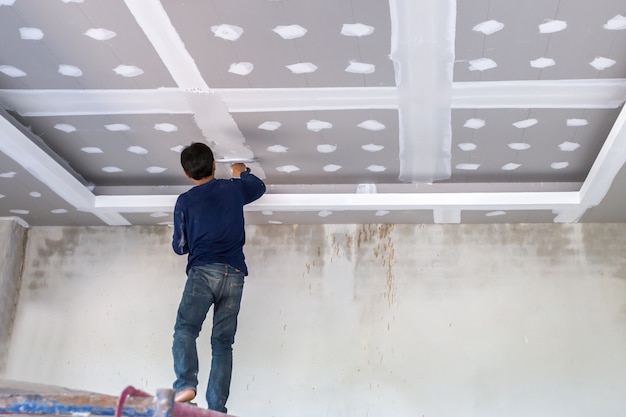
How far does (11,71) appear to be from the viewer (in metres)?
3.70

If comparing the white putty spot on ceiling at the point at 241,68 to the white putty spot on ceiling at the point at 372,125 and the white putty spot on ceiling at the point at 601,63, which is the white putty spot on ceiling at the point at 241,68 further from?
the white putty spot on ceiling at the point at 601,63

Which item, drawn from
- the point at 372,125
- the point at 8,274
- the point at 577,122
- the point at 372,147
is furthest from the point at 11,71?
the point at 577,122

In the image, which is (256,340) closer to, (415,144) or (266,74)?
(415,144)

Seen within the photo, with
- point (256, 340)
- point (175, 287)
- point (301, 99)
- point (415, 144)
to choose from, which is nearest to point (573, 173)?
point (415, 144)

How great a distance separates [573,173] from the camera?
180 inches

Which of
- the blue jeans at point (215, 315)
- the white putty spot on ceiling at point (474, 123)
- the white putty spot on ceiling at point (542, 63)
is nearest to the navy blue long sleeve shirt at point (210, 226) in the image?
the blue jeans at point (215, 315)

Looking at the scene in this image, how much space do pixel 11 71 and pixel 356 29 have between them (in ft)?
5.46

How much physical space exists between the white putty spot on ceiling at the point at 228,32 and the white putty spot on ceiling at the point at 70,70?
2.49ft

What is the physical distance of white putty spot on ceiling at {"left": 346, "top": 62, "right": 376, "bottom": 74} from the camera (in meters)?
3.52

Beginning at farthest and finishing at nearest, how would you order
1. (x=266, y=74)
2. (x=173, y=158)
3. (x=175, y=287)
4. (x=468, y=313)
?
(x=175, y=287)
(x=468, y=313)
(x=173, y=158)
(x=266, y=74)

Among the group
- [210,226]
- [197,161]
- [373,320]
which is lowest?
[373,320]

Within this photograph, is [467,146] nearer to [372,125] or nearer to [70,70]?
[372,125]

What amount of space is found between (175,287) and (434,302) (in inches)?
68.8

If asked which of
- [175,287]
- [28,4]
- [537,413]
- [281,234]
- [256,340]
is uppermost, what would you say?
[28,4]
